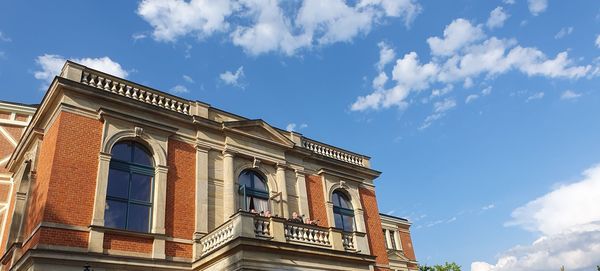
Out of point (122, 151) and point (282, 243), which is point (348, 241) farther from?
point (122, 151)

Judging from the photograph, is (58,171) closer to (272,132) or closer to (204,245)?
(204,245)

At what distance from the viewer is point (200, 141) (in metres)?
15.8

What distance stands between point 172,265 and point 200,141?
4346 mm

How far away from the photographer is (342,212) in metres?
19.5

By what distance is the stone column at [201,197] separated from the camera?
46.4ft

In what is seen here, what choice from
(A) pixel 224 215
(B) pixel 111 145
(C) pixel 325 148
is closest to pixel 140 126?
(B) pixel 111 145

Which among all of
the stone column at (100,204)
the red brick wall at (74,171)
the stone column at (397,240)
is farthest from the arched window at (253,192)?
the stone column at (397,240)

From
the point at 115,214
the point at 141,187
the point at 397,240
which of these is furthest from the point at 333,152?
the point at 397,240

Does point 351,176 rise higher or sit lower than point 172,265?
higher

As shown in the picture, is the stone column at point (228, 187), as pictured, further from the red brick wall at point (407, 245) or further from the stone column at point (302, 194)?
the red brick wall at point (407, 245)

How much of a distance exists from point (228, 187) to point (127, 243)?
3.90 meters

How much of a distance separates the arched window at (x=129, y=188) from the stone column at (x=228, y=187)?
2.49 metres

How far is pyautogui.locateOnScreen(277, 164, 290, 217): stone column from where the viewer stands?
16.8 m

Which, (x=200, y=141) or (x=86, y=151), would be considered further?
(x=200, y=141)
